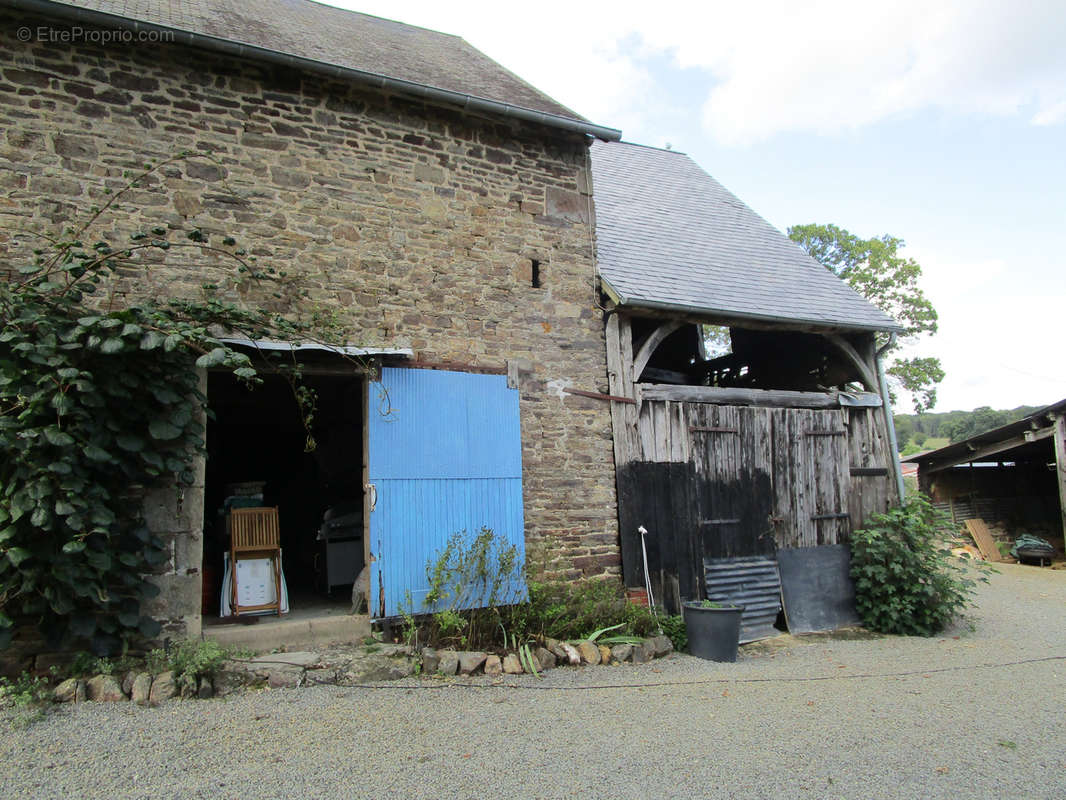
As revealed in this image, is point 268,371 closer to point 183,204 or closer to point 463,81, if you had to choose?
point 183,204

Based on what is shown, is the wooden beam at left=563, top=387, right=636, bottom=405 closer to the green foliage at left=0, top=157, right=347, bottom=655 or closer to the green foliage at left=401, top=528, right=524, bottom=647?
the green foliage at left=401, top=528, right=524, bottom=647

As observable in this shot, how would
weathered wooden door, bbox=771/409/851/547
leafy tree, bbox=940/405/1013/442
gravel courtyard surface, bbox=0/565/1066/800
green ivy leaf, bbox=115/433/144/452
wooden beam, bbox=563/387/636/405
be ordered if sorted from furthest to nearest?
1. leafy tree, bbox=940/405/1013/442
2. weathered wooden door, bbox=771/409/851/547
3. wooden beam, bbox=563/387/636/405
4. green ivy leaf, bbox=115/433/144/452
5. gravel courtyard surface, bbox=0/565/1066/800

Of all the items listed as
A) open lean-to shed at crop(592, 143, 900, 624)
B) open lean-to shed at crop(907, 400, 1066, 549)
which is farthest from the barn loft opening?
open lean-to shed at crop(907, 400, 1066, 549)

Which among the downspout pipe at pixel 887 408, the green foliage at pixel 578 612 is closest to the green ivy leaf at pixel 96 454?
the green foliage at pixel 578 612

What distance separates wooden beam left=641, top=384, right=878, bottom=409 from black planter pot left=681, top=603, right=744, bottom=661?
2166 mm

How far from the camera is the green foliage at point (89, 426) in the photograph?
14.5 feet

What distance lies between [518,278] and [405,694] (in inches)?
150

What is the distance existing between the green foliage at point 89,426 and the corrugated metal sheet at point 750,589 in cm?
493

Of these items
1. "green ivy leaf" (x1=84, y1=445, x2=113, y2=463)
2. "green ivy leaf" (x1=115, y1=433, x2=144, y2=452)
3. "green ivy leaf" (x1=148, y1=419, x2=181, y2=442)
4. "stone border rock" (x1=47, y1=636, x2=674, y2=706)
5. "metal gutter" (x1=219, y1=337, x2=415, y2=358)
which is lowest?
"stone border rock" (x1=47, y1=636, x2=674, y2=706)

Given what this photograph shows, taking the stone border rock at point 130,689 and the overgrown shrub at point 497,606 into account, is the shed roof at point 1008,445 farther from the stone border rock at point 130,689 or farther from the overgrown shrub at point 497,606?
the stone border rock at point 130,689

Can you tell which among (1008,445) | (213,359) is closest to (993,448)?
(1008,445)

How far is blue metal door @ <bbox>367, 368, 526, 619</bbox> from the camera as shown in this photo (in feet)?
18.9

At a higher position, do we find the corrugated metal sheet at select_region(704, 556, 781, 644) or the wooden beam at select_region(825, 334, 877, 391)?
the wooden beam at select_region(825, 334, 877, 391)

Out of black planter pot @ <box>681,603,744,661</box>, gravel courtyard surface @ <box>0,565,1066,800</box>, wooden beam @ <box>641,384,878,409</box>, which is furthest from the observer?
wooden beam @ <box>641,384,878,409</box>
